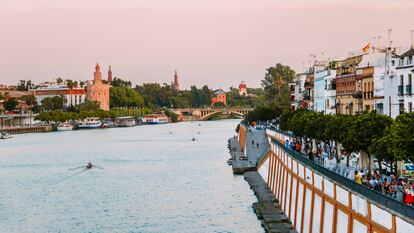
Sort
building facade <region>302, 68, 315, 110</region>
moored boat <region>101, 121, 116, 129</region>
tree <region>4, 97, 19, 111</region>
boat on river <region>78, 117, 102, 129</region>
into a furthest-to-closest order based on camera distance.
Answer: tree <region>4, 97, 19, 111</region>
moored boat <region>101, 121, 116, 129</region>
boat on river <region>78, 117, 102, 129</region>
building facade <region>302, 68, 315, 110</region>

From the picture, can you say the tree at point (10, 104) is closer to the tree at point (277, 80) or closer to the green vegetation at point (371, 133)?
the tree at point (277, 80)

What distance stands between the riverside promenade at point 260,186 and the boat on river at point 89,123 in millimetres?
89437

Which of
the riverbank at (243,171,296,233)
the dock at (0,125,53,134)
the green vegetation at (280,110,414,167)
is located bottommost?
the riverbank at (243,171,296,233)

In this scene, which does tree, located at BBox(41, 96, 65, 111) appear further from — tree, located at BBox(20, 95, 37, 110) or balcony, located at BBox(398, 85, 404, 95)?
balcony, located at BBox(398, 85, 404, 95)

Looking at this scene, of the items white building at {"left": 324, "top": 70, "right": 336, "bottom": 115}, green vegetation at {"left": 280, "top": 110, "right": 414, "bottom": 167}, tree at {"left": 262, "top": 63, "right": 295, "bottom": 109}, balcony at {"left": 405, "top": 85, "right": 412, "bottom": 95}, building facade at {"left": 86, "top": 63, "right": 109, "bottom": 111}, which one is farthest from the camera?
building facade at {"left": 86, "top": 63, "right": 109, "bottom": 111}

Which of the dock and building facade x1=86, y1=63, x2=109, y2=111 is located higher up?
building facade x1=86, y1=63, x2=109, y2=111

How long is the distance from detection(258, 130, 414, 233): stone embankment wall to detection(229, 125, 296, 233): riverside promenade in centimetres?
38

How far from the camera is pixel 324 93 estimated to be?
59.5 meters

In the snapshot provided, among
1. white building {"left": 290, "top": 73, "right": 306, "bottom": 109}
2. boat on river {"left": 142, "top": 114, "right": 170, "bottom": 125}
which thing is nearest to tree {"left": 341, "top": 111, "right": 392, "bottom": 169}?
white building {"left": 290, "top": 73, "right": 306, "bottom": 109}

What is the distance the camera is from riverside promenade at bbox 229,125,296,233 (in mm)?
26609

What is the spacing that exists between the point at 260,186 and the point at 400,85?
847cm

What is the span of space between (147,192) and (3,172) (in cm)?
1663

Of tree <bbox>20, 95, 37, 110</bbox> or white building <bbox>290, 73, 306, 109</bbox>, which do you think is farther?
A: tree <bbox>20, 95, 37, 110</bbox>

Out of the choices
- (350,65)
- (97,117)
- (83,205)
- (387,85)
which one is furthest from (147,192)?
(97,117)
